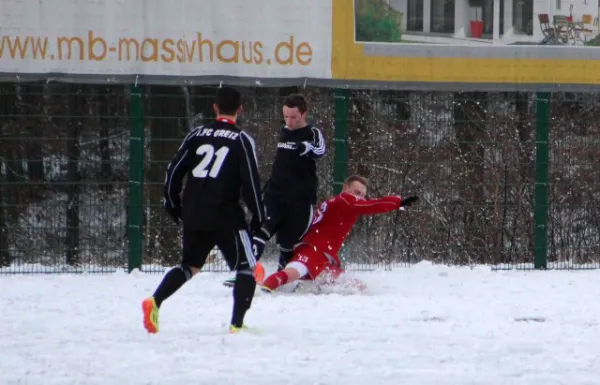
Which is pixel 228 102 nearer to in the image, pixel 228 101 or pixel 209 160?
pixel 228 101

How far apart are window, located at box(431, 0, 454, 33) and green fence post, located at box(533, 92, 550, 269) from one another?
4.19ft

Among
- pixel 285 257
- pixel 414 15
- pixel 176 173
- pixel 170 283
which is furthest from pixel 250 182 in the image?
pixel 414 15

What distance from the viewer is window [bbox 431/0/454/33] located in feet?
46.5

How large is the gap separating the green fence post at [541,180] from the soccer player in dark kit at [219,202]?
6.28m

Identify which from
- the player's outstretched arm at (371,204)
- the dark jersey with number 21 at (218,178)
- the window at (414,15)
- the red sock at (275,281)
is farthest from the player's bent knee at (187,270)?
the window at (414,15)

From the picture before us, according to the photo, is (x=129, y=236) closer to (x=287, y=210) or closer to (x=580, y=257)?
(x=287, y=210)

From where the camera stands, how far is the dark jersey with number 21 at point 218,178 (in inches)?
336

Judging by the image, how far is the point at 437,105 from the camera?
563 inches

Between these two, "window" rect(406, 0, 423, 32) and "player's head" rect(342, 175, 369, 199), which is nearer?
"player's head" rect(342, 175, 369, 199)

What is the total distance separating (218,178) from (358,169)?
5.84 meters

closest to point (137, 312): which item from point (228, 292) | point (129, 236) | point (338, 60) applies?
point (228, 292)

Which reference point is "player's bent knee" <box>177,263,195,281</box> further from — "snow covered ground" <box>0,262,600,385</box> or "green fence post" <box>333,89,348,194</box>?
"green fence post" <box>333,89,348,194</box>

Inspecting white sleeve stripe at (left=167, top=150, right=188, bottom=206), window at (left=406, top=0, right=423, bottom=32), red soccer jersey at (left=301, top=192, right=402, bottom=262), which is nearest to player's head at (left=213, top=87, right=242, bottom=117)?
white sleeve stripe at (left=167, top=150, right=188, bottom=206)

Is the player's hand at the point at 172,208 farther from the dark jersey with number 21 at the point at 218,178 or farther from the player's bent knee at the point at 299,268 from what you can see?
the player's bent knee at the point at 299,268
